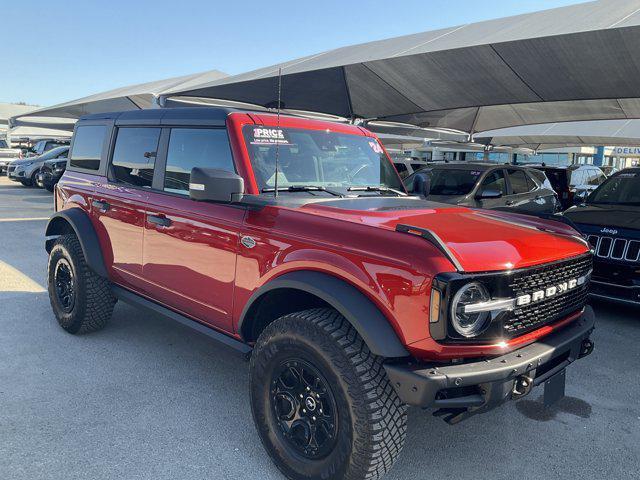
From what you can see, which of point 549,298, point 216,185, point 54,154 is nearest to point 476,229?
point 549,298

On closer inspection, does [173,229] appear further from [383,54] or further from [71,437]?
[383,54]

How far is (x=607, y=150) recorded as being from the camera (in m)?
51.6

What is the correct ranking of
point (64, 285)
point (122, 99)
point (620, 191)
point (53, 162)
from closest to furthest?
1. point (64, 285)
2. point (620, 191)
3. point (53, 162)
4. point (122, 99)

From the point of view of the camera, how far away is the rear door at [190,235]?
9.61 ft

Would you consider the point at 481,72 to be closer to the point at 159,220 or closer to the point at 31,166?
the point at 159,220

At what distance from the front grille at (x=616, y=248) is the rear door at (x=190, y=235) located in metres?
4.15

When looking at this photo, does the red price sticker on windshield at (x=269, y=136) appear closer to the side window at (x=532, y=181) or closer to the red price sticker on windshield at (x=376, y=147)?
the red price sticker on windshield at (x=376, y=147)

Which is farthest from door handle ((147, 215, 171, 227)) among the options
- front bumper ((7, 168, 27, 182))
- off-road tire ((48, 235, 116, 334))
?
front bumper ((7, 168, 27, 182))

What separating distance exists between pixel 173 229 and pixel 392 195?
1505mm

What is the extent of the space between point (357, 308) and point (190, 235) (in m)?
1.38

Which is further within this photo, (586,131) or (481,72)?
(586,131)

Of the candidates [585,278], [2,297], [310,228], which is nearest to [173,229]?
[310,228]

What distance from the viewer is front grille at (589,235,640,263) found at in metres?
4.96

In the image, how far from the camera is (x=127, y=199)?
145 inches
